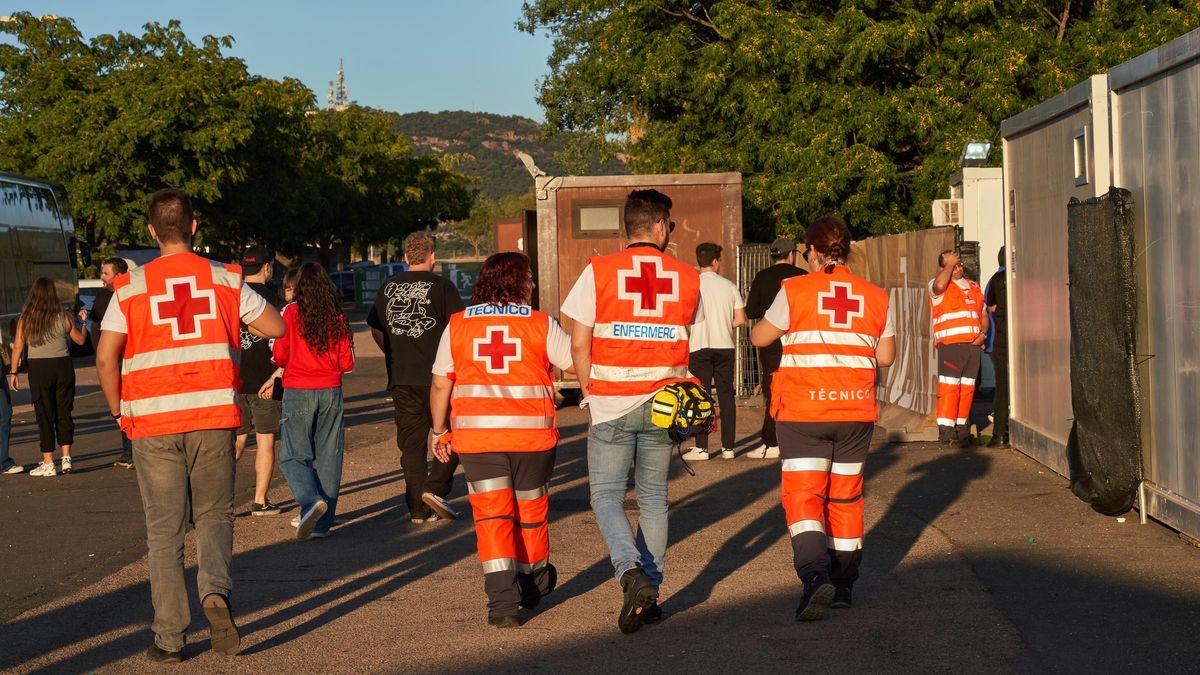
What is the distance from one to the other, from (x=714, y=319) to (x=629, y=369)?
586 cm

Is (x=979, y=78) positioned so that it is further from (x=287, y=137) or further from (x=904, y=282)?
(x=287, y=137)

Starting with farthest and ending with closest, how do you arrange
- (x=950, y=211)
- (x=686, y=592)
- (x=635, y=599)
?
(x=950, y=211)
(x=686, y=592)
(x=635, y=599)

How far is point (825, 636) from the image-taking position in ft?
21.5

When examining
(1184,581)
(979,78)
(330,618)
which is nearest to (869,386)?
(1184,581)

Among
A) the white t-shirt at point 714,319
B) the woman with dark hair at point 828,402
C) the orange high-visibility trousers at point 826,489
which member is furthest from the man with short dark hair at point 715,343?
the orange high-visibility trousers at point 826,489

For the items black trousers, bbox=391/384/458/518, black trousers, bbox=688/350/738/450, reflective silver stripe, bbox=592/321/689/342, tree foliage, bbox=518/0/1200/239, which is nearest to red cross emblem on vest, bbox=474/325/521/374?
reflective silver stripe, bbox=592/321/689/342

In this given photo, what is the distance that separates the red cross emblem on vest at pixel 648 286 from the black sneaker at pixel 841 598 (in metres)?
1.56

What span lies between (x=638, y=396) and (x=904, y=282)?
416 inches

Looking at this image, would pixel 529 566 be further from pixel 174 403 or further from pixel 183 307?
pixel 183 307

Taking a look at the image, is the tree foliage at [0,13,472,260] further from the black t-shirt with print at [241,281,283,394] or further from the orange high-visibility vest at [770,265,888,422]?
the orange high-visibility vest at [770,265,888,422]

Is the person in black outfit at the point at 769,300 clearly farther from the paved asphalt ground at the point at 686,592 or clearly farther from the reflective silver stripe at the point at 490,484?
the reflective silver stripe at the point at 490,484

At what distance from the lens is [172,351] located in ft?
21.2

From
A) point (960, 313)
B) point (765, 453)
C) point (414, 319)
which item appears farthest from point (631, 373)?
point (960, 313)

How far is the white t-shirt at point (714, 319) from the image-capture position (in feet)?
40.0
